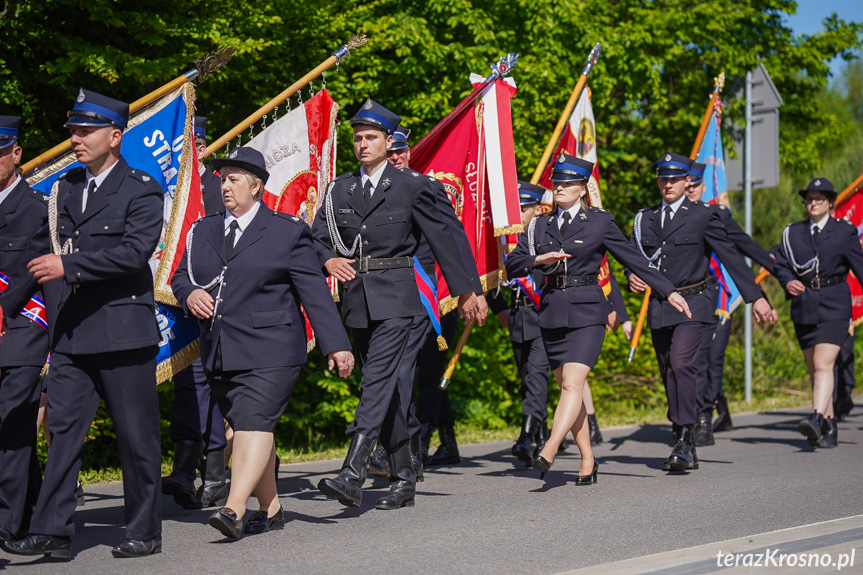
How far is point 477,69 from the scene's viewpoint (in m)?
12.0

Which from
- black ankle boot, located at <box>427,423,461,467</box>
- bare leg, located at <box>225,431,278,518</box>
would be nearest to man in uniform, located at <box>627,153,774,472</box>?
black ankle boot, located at <box>427,423,461,467</box>

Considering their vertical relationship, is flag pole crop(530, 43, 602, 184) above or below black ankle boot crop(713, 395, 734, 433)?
above

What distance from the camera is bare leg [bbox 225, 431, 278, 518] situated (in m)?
5.68

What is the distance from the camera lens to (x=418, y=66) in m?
12.0

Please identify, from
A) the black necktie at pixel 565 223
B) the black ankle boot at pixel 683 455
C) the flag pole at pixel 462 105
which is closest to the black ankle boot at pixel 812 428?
the black ankle boot at pixel 683 455

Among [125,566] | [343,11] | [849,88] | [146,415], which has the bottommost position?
[125,566]

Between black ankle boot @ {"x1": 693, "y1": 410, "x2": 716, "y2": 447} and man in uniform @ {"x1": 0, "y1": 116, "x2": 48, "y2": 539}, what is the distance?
21.4 feet

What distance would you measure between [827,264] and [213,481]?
6.21m

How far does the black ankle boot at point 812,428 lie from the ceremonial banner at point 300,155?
4.65 meters

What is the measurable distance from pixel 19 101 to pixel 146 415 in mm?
4415

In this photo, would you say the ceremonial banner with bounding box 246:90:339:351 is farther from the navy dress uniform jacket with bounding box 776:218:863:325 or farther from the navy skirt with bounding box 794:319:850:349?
the navy skirt with bounding box 794:319:850:349

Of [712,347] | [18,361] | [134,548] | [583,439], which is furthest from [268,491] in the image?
[712,347]

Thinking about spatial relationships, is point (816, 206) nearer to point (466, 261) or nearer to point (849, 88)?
point (466, 261)

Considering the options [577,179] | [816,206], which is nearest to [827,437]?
[816,206]
